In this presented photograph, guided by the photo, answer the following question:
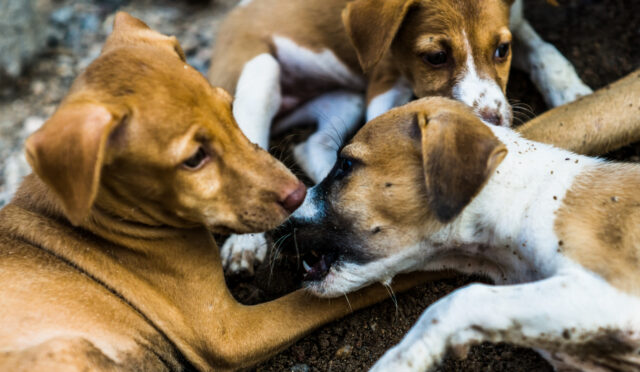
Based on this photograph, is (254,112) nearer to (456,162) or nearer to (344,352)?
(344,352)

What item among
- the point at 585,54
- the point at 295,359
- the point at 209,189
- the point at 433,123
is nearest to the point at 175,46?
the point at 209,189

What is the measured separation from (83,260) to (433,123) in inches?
77.9

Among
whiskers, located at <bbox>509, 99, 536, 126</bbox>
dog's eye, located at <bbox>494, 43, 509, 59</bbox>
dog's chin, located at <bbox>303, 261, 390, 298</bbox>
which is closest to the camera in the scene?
dog's chin, located at <bbox>303, 261, 390, 298</bbox>

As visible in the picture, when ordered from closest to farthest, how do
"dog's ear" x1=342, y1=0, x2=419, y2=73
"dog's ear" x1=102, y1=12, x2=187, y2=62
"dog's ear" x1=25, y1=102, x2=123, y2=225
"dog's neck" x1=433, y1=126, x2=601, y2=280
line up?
"dog's ear" x1=25, y1=102, x2=123, y2=225
"dog's neck" x1=433, y1=126, x2=601, y2=280
"dog's ear" x1=102, y1=12, x2=187, y2=62
"dog's ear" x1=342, y1=0, x2=419, y2=73

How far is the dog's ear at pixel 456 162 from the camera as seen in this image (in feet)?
10.4

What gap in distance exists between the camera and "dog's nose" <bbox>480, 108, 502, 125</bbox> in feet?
13.8

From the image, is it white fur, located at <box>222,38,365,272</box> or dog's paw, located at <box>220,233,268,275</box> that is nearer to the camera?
dog's paw, located at <box>220,233,268,275</box>

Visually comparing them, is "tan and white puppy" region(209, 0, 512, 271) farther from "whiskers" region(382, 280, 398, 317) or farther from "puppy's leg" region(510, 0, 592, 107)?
"whiskers" region(382, 280, 398, 317)

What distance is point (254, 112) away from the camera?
201 inches

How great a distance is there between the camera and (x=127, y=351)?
356cm

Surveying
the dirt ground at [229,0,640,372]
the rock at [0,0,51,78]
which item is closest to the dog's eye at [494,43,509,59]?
the dirt ground at [229,0,640,372]

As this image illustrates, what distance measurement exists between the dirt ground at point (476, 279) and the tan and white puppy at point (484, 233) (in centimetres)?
36

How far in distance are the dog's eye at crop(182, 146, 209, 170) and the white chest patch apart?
7.98ft

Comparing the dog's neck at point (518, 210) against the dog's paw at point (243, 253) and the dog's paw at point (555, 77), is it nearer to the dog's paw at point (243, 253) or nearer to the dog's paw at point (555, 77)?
the dog's paw at point (243, 253)
